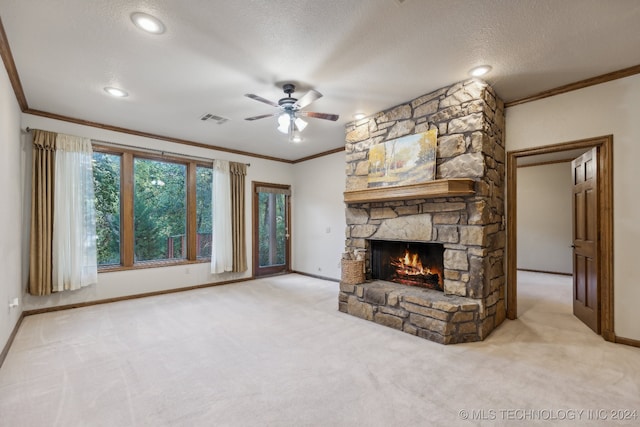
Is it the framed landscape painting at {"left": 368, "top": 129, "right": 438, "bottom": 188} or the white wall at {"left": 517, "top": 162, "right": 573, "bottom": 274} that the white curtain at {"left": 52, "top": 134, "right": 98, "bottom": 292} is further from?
the white wall at {"left": 517, "top": 162, "right": 573, "bottom": 274}

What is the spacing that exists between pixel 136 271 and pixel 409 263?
14.2ft

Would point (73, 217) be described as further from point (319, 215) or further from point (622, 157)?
point (622, 157)

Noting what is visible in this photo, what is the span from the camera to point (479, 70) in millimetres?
2910

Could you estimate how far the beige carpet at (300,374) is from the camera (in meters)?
1.88

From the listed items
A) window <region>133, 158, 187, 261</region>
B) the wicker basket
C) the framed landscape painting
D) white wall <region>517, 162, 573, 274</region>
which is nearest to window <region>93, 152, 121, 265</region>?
window <region>133, 158, 187, 261</region>

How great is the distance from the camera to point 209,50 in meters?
2.55

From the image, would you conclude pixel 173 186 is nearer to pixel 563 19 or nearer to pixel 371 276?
pixel 371 276

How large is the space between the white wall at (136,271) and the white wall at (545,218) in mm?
6409

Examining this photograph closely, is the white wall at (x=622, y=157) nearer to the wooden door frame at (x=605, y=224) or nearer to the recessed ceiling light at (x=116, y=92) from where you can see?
the wooden door frame at (x=605, y=224)

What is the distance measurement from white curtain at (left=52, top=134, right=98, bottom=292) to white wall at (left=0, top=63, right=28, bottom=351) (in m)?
0.38

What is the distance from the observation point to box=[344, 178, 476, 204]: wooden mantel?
298cm

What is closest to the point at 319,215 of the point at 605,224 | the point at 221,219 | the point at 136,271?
the point at 221,219

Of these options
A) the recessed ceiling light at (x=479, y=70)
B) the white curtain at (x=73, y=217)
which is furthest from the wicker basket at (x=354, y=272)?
the white curtain at (x=73, y=217)

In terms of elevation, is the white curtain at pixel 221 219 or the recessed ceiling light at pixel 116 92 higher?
the recessed ceiling light at pixel 116 92
